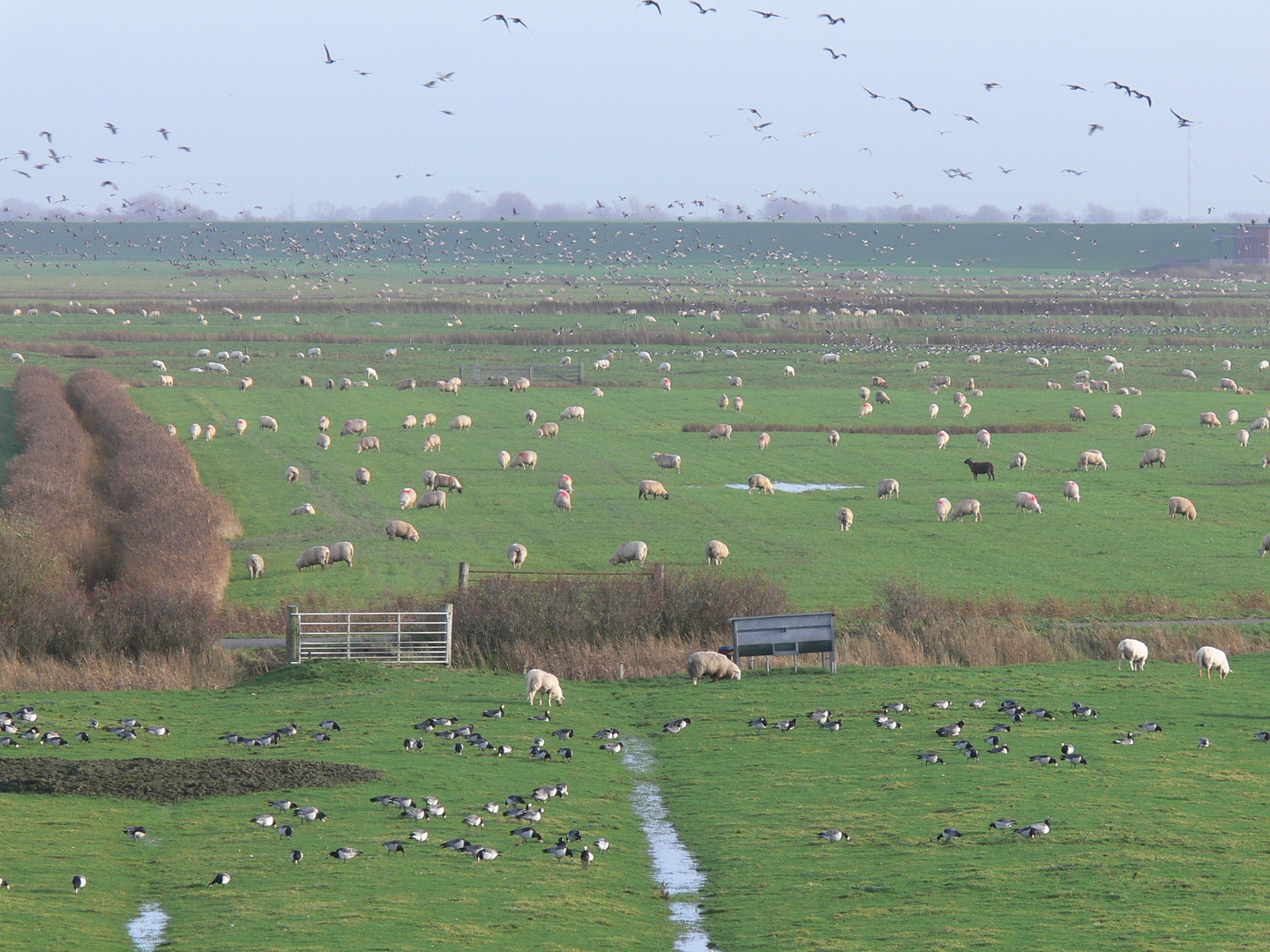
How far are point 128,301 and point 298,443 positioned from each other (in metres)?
136

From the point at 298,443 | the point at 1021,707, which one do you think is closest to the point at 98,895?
the point at 1021,707

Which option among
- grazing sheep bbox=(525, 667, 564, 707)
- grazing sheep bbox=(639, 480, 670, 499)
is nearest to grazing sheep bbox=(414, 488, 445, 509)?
grazing sheep bbox=(639, 480, 670, 499)

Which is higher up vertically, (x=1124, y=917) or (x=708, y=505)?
(x=1124, y=917)

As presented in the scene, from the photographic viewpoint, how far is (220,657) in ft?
113

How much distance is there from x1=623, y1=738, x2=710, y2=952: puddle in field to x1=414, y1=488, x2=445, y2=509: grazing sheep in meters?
34.5

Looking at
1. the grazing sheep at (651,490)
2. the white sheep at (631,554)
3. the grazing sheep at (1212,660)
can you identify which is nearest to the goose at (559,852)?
the grazing sheep at (1212,660)

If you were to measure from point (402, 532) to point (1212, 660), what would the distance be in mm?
29147

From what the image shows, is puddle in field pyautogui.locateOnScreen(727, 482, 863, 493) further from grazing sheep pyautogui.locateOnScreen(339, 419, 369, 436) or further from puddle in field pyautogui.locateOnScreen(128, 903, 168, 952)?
puddle in field pyautogui.locateOnScreen(128, 903, 168, 952)

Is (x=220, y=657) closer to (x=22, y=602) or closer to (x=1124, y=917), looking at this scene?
(x=22, y=602)

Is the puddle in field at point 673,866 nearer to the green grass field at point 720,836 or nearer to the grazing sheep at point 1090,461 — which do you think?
the green grass field at point 720,836

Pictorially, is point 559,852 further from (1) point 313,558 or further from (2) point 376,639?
(1) point 313,558

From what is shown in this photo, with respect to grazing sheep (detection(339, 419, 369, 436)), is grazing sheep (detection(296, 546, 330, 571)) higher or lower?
higher

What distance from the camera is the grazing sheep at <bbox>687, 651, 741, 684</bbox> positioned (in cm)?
3200

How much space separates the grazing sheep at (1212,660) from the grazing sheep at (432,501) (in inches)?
1288
